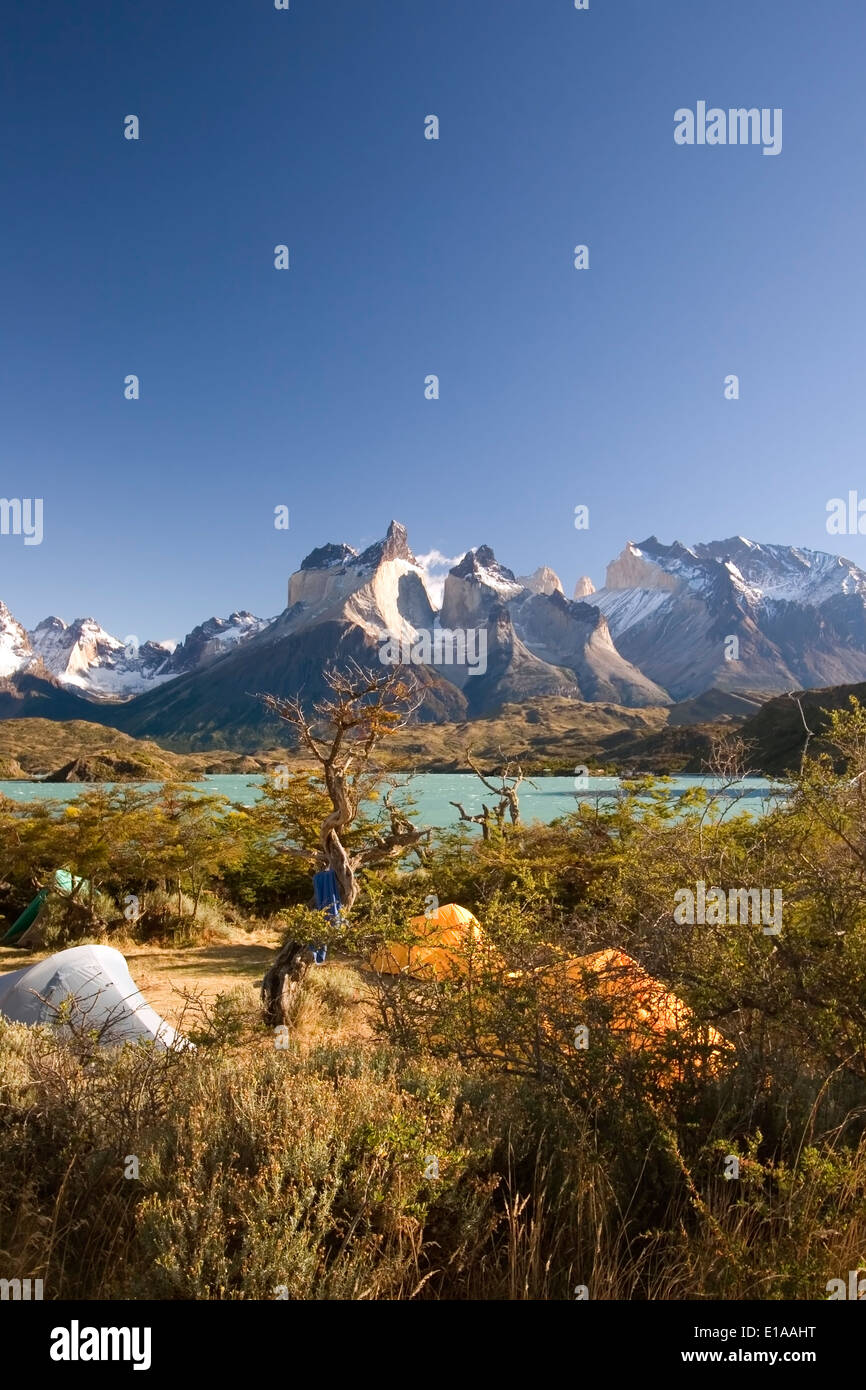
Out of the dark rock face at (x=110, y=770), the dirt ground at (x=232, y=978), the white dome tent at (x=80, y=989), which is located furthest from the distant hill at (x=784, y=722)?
the white dome tent at (x=80, y=989)

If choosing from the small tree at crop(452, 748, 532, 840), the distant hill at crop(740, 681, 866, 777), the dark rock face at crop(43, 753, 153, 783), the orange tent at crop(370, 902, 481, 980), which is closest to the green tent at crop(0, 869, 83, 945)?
the dark rock face at crop(43, 753, 153, 783)

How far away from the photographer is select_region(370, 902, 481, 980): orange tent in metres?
4.59

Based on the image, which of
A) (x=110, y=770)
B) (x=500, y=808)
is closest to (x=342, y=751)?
(x=500, y=808)

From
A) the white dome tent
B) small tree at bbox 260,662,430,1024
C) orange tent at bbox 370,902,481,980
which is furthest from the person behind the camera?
small tree at bbox 260,662,430,1024

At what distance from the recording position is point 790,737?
170 ft

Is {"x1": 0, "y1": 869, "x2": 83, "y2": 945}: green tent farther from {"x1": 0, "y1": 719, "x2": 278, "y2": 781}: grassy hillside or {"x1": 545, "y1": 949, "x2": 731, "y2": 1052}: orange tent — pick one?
{"x1": 0, "y1": 719, "x2": 278, "y2": 781}: grassy hillside

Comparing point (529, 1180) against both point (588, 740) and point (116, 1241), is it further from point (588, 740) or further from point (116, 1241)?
point (588, 740)

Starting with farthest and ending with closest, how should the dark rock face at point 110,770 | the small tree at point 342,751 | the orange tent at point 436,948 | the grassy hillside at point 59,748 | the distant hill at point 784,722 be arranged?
the grassy hillside at point 59,748, the distant hill at point 784,722, the dark rock face at point 110,770, the small tree at point 342,751, the orange tent at point 436,948

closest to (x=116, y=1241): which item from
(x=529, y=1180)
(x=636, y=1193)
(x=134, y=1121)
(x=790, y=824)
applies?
(x=134, y=1121)

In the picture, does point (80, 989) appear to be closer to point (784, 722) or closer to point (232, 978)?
point (232, 978)

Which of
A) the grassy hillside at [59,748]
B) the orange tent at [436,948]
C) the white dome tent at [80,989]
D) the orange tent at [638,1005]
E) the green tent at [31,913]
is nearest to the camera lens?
the orange tent at [638,1005]

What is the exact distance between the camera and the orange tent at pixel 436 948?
4590 millimetres

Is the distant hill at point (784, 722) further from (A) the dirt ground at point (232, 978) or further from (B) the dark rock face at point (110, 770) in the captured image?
(A) the dirt ground at point (232, 978)
